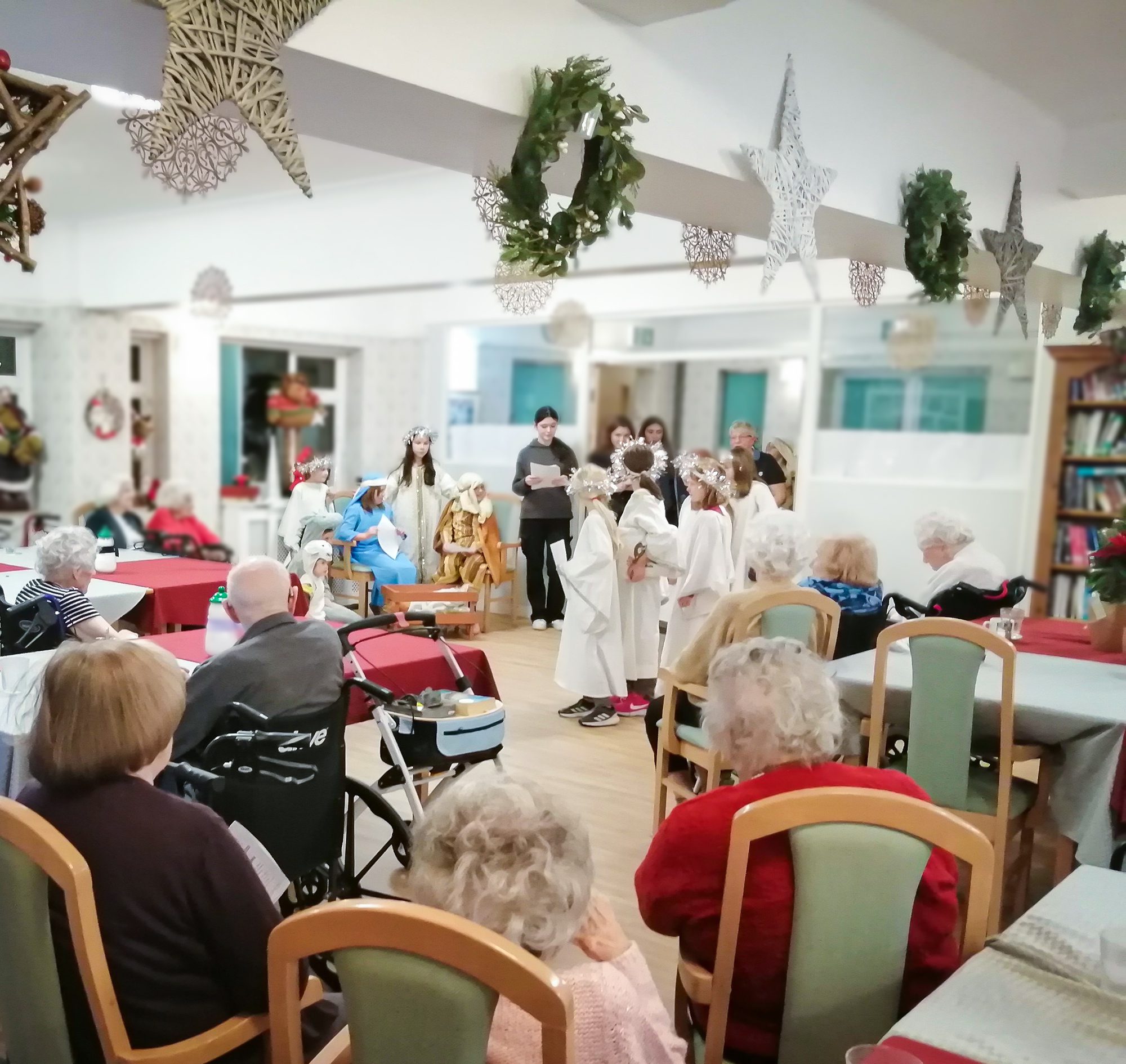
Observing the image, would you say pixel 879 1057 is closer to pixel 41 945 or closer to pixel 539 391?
pixel 41 945

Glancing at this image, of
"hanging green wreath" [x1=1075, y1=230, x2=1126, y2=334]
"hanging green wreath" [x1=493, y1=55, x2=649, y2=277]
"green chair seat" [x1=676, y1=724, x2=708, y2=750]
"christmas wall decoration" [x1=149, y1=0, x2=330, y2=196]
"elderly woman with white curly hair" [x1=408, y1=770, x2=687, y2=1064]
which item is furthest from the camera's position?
"hanging green wreath" [x1=1075, y1=230, x2=1126, y2=334]

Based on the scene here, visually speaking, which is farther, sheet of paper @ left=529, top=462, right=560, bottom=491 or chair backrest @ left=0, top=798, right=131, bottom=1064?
sheet of paper @ left=529, top=462, right=560, bottom=491

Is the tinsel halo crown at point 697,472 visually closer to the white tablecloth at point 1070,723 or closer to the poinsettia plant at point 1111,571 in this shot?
the white tablecloth at point 1070,723

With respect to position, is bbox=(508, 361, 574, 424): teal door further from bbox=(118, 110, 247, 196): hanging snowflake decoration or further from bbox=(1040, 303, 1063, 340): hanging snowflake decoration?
bbox=(1040, 303, 1063, 340): hanging snowflake decoration

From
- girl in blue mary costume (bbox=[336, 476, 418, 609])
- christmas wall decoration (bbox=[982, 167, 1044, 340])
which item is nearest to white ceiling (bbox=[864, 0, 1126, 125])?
christmas wall decoration (bbox=[982, 167, 1044, 340])

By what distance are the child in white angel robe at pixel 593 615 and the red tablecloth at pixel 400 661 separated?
2.02 feet

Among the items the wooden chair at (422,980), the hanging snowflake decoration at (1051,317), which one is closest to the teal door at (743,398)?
the hanging snowflake decoration at (1051,317)

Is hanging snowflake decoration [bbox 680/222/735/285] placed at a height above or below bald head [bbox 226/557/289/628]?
above

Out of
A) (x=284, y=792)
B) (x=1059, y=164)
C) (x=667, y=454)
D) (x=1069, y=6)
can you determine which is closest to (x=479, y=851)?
(x=284, y=792)

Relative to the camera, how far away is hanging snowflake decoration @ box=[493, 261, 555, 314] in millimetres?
2805

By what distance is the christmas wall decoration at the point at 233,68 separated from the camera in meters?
1.68

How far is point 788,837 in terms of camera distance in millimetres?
1498

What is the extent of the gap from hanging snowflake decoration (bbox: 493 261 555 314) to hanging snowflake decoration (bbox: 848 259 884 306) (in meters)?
1.70

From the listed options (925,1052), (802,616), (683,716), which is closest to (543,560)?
(683,716)
